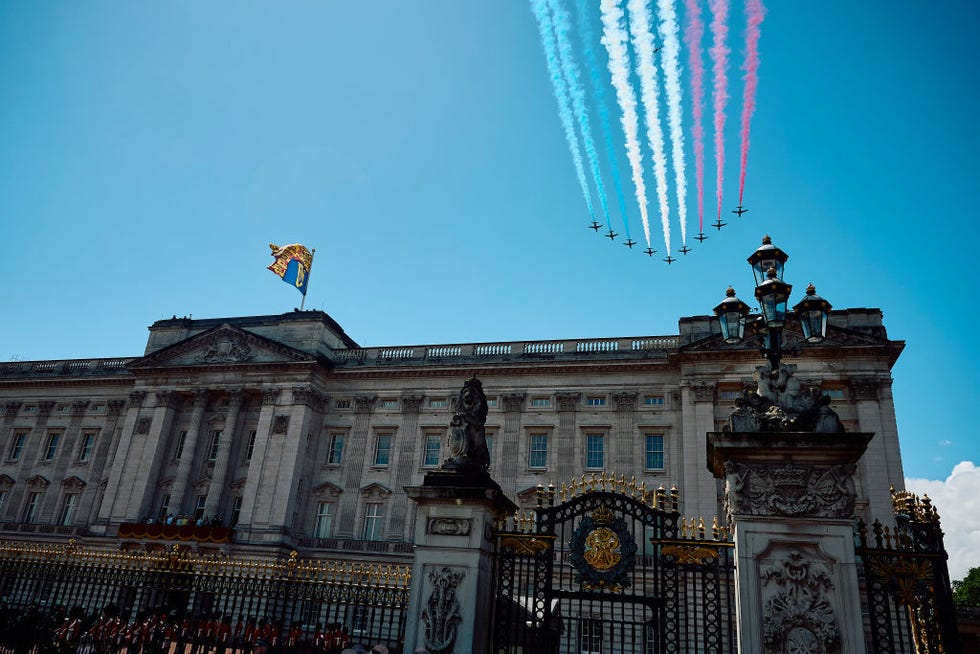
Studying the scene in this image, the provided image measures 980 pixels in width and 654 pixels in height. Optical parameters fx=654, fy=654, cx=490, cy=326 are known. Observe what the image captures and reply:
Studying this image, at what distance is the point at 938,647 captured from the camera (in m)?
8.78

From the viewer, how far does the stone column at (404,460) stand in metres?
37.0

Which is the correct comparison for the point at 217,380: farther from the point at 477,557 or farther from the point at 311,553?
the point at 477,557

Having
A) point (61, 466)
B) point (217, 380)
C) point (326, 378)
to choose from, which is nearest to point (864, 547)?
point (326, 378)

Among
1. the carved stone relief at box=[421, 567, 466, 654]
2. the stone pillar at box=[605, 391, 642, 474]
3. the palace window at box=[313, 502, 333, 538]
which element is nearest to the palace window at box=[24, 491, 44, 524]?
the palace window at box=[313, 502, 333, 538]

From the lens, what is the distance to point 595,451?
3631 centimetres

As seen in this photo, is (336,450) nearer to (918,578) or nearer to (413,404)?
(413,404)

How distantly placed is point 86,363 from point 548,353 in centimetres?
3550

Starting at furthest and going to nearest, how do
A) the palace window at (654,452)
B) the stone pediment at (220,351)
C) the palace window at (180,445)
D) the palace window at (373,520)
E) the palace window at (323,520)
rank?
the palace window at (180,445), the stone pediment at (220,351), the palace window at (323,520), the palace window at (373,520), the palace window at (654,452)

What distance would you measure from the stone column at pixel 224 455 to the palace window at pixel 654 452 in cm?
2545

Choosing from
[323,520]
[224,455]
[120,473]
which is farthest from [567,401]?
[120,473]

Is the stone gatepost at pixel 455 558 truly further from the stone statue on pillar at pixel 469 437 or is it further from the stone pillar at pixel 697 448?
the stone pillar at pixel 697 448

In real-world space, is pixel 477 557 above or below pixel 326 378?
below

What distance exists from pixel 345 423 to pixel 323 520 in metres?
5.94

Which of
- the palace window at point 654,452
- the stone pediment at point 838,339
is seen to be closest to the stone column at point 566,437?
the palace window at point 654,452
